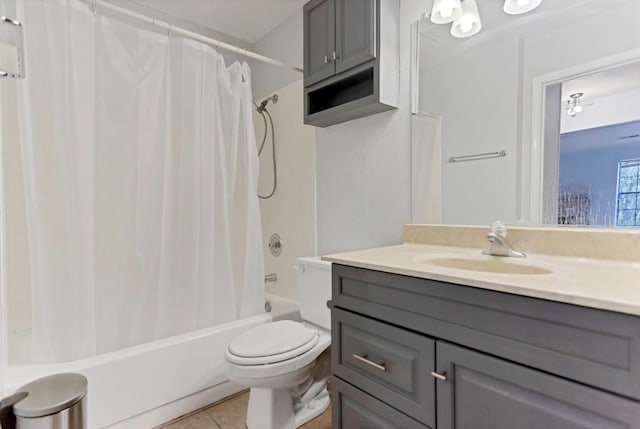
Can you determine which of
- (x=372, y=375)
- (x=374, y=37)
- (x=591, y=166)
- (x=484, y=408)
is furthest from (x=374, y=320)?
(x=374, y=37)

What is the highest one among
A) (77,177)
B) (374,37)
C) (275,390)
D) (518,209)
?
(374,37)

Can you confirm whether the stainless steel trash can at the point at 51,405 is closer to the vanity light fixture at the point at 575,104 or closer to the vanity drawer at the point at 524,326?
the vanity drawer at the point at 524,326

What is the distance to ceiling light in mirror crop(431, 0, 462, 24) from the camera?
1.42 m

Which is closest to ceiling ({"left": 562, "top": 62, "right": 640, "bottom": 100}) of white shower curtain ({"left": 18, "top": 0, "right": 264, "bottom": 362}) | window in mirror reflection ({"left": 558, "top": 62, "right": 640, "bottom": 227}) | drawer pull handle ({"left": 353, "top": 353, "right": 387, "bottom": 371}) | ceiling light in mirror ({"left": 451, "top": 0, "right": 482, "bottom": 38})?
window in mirror reflection ({"left": 558, "top": 62, "right": 640, "bottom": 227})

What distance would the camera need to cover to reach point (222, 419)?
5.30ft

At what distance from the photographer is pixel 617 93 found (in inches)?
42.3

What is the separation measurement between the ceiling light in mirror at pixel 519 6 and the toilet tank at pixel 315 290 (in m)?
1.31

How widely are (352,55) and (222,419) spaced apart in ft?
6.10

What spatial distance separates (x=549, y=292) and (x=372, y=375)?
0.58 meters

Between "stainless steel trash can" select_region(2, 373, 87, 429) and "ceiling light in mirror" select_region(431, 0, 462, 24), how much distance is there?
1.91 meters

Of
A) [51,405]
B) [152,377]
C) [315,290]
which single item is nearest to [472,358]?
[315,290]

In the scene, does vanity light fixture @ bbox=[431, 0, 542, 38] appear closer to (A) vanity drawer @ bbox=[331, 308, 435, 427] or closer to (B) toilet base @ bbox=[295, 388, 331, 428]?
(A) vanity drawer @ bbox=[331, 308, 435, 427]

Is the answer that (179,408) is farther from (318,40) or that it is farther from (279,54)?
(279,54)

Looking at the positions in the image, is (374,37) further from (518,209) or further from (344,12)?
(518,209)
